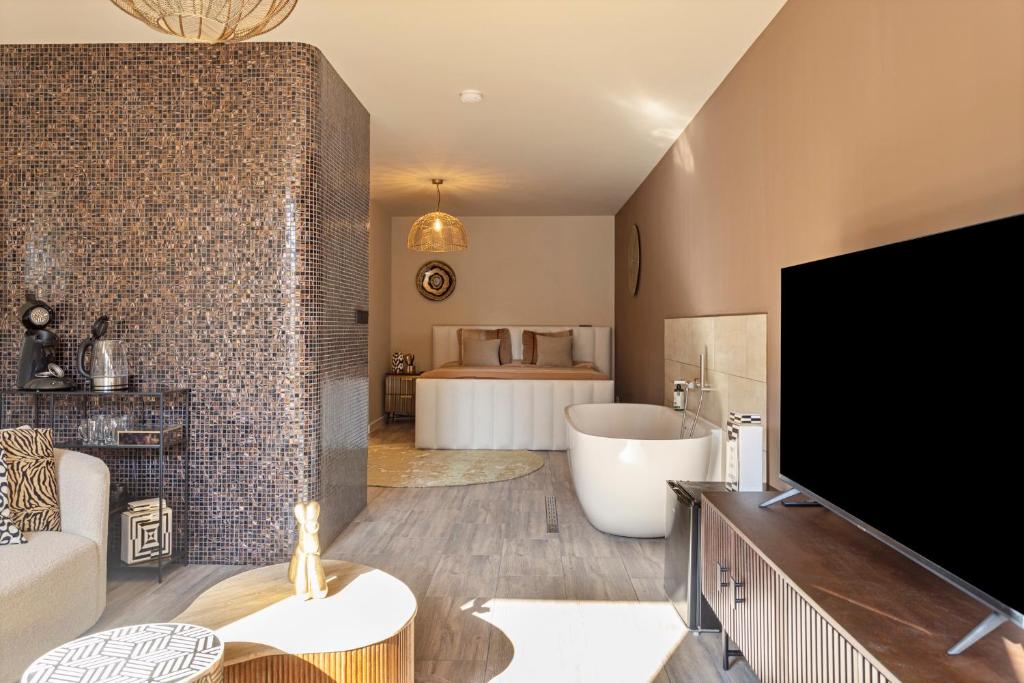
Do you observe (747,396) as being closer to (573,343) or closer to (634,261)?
(634,261)

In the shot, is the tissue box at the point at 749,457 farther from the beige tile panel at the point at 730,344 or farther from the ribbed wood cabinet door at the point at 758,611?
the beige tile panel at the point at 730,344

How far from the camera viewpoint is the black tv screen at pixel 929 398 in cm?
121

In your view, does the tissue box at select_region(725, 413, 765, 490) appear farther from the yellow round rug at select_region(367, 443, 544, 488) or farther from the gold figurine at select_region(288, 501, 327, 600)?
the yellow round rug at select_region(367, 443, 544, 488)

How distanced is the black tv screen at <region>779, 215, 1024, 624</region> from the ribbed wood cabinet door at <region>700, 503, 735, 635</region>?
31 cm

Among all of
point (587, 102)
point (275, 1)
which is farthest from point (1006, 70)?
point (587, 102)

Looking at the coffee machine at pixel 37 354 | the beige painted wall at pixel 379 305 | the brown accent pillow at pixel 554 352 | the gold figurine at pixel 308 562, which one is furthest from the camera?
the brown accent pillow at pixel 554 352

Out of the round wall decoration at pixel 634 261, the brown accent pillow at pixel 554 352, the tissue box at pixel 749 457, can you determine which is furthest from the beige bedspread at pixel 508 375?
the tissue box at pixel 749 457

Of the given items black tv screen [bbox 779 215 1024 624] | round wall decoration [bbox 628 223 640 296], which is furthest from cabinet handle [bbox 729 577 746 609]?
round wall decoration [bbox 628 223 640 296]

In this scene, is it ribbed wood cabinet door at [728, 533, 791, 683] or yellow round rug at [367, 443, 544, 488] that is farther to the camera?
yellow round rug at [367, 443, 544, 488]

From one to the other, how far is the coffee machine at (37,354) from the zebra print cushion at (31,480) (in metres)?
0.61

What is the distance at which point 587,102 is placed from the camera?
4.02 m

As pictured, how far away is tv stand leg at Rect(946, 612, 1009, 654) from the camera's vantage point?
1.18m

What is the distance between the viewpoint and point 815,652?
1401mm

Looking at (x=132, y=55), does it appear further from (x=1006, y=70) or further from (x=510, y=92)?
(x=1006, y=70)
